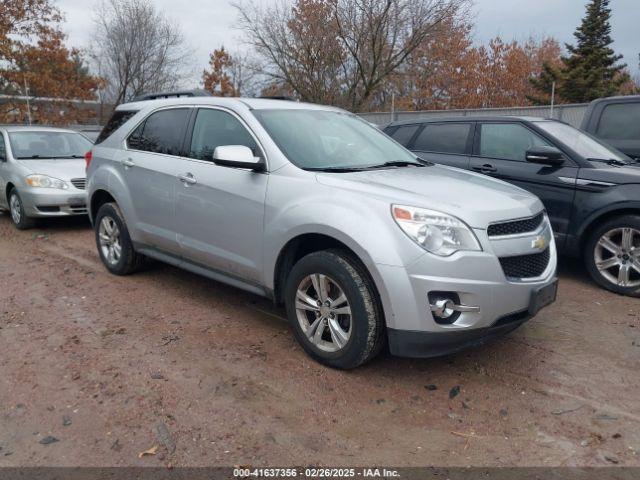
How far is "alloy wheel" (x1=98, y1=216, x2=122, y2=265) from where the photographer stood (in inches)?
216

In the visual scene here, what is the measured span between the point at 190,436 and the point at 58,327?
2030 millimetres

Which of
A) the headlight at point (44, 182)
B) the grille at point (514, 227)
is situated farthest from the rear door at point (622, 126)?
the headlight at point (44, 182)

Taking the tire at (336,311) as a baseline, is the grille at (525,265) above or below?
above

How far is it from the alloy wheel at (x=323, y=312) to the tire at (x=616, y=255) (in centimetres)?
316

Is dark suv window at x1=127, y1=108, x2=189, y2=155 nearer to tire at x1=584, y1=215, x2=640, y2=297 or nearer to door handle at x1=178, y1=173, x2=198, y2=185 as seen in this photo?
door handle at x1=178, y1=173, x2=198, y2=185

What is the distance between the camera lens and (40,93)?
21.9 meters

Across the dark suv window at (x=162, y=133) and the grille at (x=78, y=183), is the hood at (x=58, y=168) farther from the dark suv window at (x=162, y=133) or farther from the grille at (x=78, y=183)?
the dark suv window at (x=162, y=133)

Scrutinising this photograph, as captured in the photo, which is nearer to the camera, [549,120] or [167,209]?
[167,209]

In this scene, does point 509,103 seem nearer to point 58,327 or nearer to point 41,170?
point 41,170

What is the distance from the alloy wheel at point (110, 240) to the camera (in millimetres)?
5477

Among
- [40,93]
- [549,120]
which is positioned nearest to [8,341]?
[549,120]

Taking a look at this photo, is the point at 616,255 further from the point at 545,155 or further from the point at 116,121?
the point at 116,121

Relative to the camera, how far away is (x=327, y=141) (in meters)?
4.20

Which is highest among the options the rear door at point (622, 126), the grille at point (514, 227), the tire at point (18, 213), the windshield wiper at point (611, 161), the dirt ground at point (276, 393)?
the rear door at point (622, 126)
